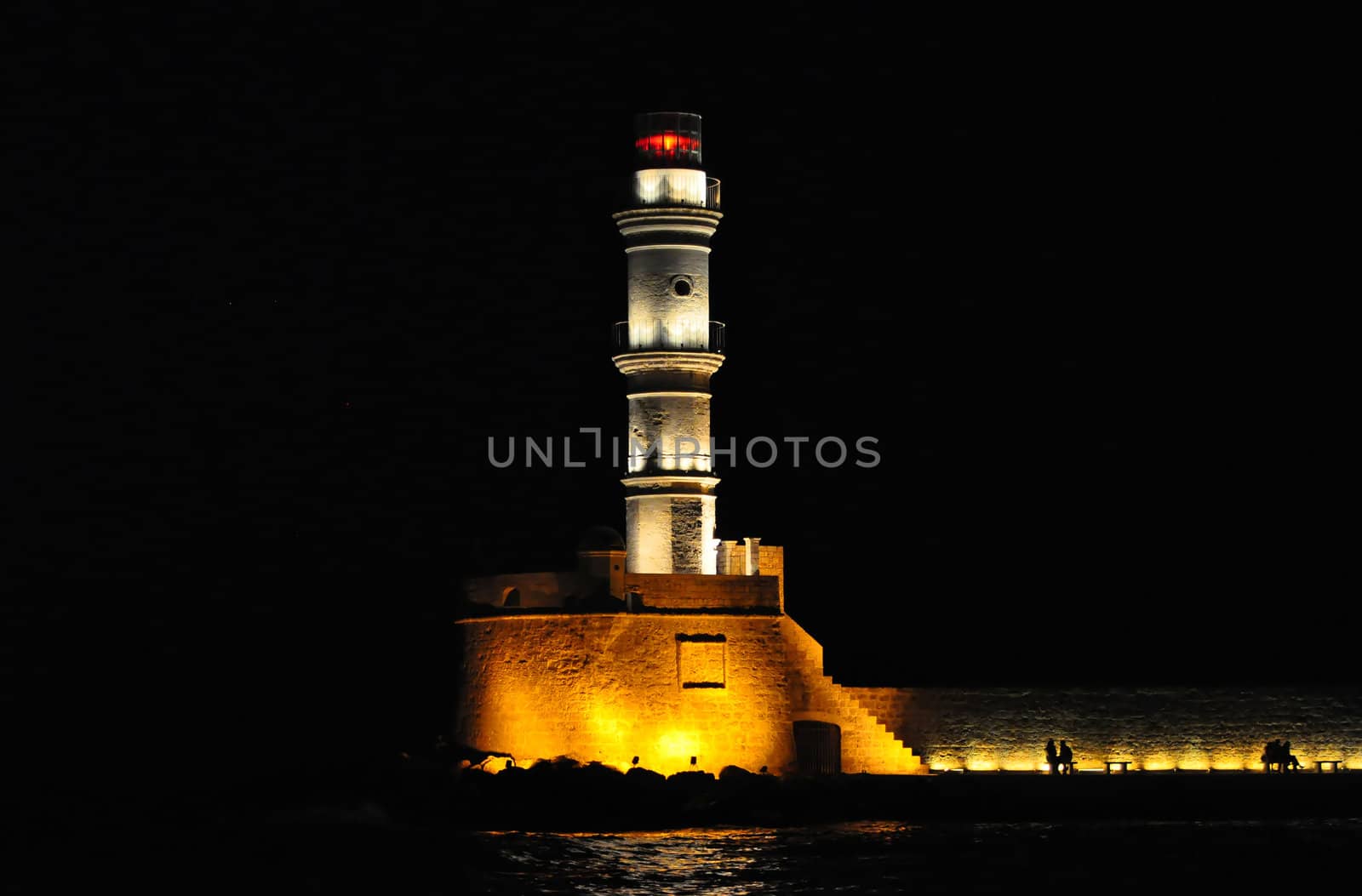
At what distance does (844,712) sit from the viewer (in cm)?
4559

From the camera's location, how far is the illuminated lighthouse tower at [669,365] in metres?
46.3

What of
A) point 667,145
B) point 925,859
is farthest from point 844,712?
point 667,145

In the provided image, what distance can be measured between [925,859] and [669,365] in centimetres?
1085

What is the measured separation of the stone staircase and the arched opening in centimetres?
25

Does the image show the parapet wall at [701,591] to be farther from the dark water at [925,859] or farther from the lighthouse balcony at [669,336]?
the lighthouse balcony at [669,336]

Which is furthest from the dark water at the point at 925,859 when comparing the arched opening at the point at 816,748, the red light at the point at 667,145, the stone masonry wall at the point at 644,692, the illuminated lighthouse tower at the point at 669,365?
the red light at the point at 667,145

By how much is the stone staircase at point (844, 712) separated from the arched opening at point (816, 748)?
0.25m

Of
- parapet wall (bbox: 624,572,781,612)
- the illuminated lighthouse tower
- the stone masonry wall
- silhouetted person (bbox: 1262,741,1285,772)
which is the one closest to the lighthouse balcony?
the illuminated lighthouse tower

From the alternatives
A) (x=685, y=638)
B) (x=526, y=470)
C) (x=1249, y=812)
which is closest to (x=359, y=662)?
(x=526, y=470)

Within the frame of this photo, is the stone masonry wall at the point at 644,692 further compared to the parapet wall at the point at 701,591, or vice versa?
the parapet wall at the point at 701,591

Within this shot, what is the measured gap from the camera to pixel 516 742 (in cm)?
4472

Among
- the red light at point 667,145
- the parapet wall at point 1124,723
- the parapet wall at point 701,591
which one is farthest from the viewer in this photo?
the red light at point 667,145

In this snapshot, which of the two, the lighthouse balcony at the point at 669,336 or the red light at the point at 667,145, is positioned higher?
the red light at the point at 667,145

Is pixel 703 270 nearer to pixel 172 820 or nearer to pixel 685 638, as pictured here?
pixel 685 638
